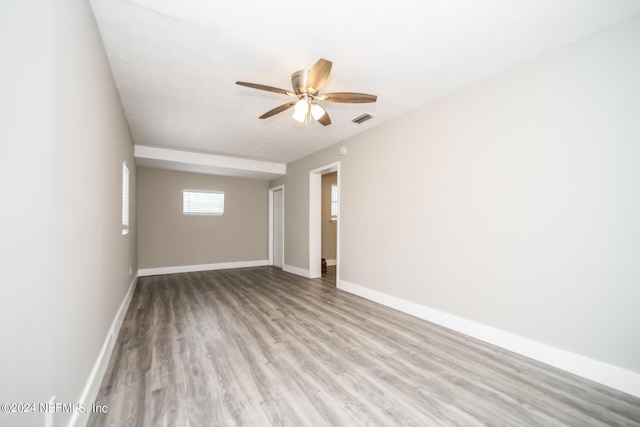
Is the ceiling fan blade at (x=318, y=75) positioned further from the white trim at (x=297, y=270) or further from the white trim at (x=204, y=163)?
the white trim at (x=297, y=270)

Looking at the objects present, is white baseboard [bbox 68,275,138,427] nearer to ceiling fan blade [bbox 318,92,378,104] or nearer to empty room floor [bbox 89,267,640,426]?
empty room floor [bbox 89,267,640,426]

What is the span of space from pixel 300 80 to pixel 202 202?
5.04 meters

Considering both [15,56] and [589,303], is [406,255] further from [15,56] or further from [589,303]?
[15,56]

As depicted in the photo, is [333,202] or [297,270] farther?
[333,202]

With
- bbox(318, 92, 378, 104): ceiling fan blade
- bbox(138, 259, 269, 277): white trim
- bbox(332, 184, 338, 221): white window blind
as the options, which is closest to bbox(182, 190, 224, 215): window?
bbox(138, 259, 269, 277): white trim

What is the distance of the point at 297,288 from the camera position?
14.9 ft

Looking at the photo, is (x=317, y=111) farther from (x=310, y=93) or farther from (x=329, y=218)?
(x=329, y=218)

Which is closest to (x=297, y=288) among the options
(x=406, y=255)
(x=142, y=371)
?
(x=406, y=255)

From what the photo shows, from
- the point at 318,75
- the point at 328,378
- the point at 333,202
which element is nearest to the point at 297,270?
the point at 333,202

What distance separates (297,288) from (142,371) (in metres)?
2.75

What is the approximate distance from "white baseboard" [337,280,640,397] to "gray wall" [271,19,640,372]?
6cm

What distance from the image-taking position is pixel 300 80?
87.7 inches

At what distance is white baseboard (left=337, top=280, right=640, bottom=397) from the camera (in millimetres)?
1761

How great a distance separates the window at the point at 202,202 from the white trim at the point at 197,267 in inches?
51.8
